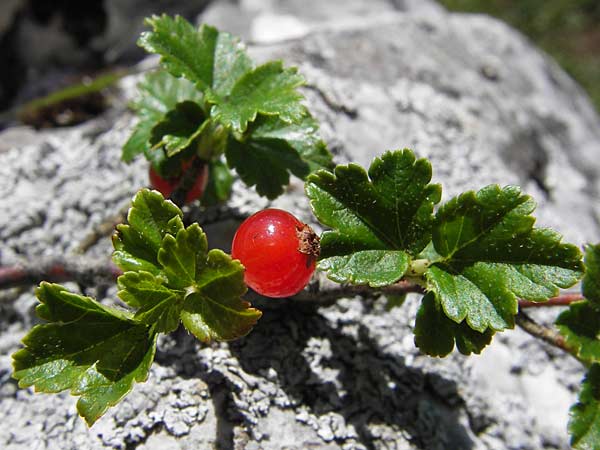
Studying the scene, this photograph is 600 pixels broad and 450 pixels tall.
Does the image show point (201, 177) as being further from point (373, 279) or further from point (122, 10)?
point (122, 10)

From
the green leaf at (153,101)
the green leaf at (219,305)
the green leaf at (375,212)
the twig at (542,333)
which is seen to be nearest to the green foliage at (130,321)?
the green leaf at (219,305)

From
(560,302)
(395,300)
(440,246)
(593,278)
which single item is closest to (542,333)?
(560,302)

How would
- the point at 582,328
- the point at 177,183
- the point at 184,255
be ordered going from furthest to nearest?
the point at 177,183
the point at 582,328
the point at 184,255

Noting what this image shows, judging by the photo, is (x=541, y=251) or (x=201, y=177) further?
(x=201, y=177)

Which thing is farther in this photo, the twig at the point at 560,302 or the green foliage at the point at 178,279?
the twig at the point at 560,302

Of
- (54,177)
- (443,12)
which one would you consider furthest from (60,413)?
(443,12)

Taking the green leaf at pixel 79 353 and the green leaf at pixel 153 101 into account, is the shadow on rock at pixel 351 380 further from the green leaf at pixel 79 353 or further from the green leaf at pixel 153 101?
the green leaf at pixel 153 101

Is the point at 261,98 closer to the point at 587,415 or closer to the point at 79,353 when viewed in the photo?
the point at 79,353
